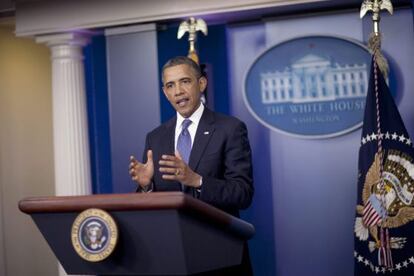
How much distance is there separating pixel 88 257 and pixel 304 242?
2640mm

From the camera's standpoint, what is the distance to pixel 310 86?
4.61m

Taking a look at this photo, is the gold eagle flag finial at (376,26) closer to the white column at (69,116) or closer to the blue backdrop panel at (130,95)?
the blue backdrop panel at (130,95)

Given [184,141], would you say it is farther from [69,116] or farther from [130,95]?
[69,116]

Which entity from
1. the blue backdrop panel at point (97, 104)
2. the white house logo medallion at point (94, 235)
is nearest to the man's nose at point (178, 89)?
the white house logo medallion at point (94, 235)

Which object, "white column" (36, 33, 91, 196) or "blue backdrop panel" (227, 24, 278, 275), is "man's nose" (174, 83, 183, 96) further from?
"white column" (36, 33, 91, 196)

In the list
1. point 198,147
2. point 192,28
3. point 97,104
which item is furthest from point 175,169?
point 97,104

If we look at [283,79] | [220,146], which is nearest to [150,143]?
[220,146]

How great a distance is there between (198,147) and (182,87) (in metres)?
0.26

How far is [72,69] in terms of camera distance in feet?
16.4

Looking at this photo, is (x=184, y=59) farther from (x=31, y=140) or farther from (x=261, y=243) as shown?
(x=31, y=140)

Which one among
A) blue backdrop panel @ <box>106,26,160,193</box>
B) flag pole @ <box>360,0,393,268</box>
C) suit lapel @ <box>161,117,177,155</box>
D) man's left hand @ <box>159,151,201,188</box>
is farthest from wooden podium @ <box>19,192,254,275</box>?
blue backdrop panel @ <box>106,26,160,193</box>

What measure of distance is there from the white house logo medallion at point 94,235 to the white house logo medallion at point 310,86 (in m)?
2.63

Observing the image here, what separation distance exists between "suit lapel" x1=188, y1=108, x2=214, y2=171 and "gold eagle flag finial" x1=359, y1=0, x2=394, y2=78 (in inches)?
51.5

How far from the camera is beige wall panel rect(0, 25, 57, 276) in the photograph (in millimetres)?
5879
